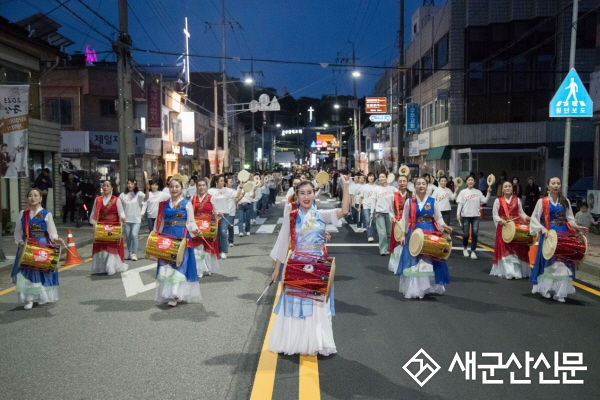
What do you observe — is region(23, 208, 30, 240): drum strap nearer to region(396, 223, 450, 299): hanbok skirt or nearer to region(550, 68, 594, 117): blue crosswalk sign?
region(396, 223, 450, 299): hanbok skirt

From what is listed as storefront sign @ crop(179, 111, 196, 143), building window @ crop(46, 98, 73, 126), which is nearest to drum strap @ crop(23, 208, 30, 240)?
building window @ crop(46, 98, 73, 126)

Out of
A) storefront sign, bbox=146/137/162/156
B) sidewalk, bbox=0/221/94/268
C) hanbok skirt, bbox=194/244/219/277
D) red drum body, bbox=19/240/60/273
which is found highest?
storefront sign, bbox=146/137/162/156

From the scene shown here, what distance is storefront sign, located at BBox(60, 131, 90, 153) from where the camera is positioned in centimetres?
2997

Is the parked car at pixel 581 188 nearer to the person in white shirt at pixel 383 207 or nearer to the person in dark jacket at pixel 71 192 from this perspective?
the person in white shirt at pixel 383 207

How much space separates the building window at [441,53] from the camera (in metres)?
34.9

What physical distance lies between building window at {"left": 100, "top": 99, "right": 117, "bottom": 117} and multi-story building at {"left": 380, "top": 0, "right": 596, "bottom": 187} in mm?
18475

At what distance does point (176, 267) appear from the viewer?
8172 millimetres

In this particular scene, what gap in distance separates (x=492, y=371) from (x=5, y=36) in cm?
1865

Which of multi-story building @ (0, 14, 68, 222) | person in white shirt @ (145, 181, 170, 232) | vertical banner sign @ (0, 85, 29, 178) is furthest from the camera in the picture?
multi-story building @ (0, 14, 68, 222)

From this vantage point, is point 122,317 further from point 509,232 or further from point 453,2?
point 453,2

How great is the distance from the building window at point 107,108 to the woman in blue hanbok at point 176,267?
2533 cm

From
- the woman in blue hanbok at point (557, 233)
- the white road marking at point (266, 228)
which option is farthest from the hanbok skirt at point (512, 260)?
the white road marking at point (266, 228)

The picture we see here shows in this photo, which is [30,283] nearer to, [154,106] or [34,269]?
[34,269]

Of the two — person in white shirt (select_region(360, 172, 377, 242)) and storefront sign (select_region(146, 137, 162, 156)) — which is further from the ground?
storefront sign (select_region(146, 137, 162, 156))
